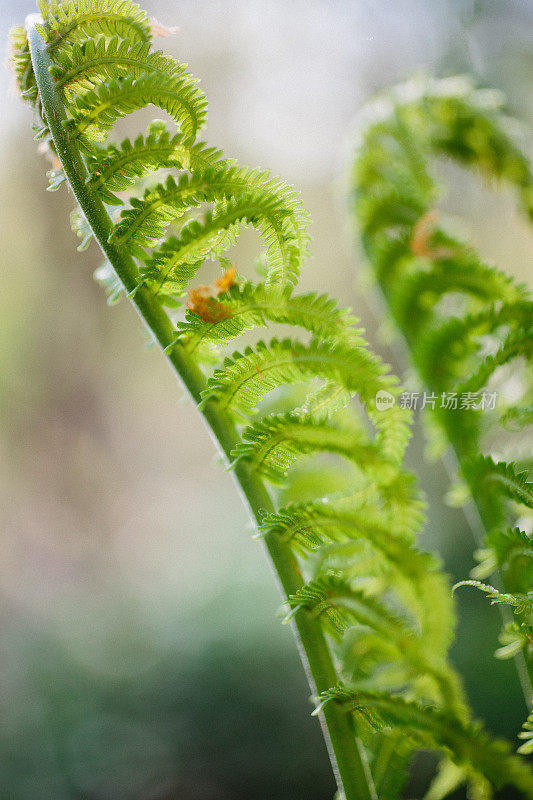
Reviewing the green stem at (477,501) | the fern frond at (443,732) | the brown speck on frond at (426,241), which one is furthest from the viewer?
the brown speck on frond at (426,241)

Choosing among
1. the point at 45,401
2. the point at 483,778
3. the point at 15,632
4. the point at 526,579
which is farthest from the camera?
the point at 45,401

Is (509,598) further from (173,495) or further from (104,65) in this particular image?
(173,495)

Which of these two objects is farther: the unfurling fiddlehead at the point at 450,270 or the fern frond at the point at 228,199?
the unfurling fiddlehead at the point at 450,270

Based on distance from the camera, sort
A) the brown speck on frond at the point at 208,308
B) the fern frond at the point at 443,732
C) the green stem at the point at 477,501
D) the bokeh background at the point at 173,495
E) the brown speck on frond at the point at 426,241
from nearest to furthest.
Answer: the fern frond at the point at 443,732, the brown speck on frond at the point at 208,308, the green stem at the point at 477,501, the brown speck on frond at the point at 426,241, the bokeh background at the point at 173,495

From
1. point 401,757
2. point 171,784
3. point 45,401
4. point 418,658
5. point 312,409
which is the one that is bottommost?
point 171,784

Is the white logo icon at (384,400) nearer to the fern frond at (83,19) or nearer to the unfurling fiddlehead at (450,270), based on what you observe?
the unfurling fiddlehead at (450,270)

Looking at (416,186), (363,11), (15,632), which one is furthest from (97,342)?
(416,186)

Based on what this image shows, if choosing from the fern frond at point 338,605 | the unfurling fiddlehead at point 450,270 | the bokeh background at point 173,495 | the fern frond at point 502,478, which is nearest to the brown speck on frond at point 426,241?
the unfurling fiddlehead at point 450,270

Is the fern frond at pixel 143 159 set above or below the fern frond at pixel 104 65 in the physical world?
below

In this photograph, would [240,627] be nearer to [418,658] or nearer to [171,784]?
[171,784]
